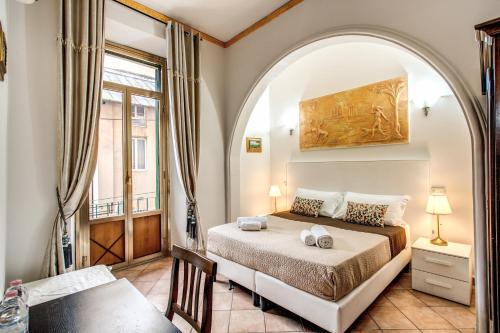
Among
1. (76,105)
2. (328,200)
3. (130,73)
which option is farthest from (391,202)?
(130,73)

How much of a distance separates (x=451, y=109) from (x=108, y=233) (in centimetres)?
434

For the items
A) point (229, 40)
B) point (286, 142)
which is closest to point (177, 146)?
point (229, 40)

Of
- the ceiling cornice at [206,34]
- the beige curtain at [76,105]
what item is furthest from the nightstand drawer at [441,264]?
the beige curtain at [76,105]

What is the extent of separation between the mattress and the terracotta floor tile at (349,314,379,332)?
14.2 inches

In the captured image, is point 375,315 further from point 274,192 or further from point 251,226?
point 274,192

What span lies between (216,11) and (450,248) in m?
3.68

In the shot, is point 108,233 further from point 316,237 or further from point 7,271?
point 316,237

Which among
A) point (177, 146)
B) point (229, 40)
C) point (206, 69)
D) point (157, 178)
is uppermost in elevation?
point (229, 40)

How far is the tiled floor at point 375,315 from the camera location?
6.32 ft

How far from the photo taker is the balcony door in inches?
115

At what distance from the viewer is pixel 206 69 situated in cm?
347

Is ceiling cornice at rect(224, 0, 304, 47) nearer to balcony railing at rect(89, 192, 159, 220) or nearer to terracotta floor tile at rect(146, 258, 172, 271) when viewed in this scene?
balcony railing at rect(89, 192, 159, 220)

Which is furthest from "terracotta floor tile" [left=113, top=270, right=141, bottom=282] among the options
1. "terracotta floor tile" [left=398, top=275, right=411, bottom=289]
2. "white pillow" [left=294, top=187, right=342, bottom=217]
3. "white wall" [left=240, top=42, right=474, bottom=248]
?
"terracotta floor tile" [left=398, top=275, right=411, bottom=289]

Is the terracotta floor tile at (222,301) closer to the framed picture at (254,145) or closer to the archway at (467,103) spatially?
the archway at (467,103)
